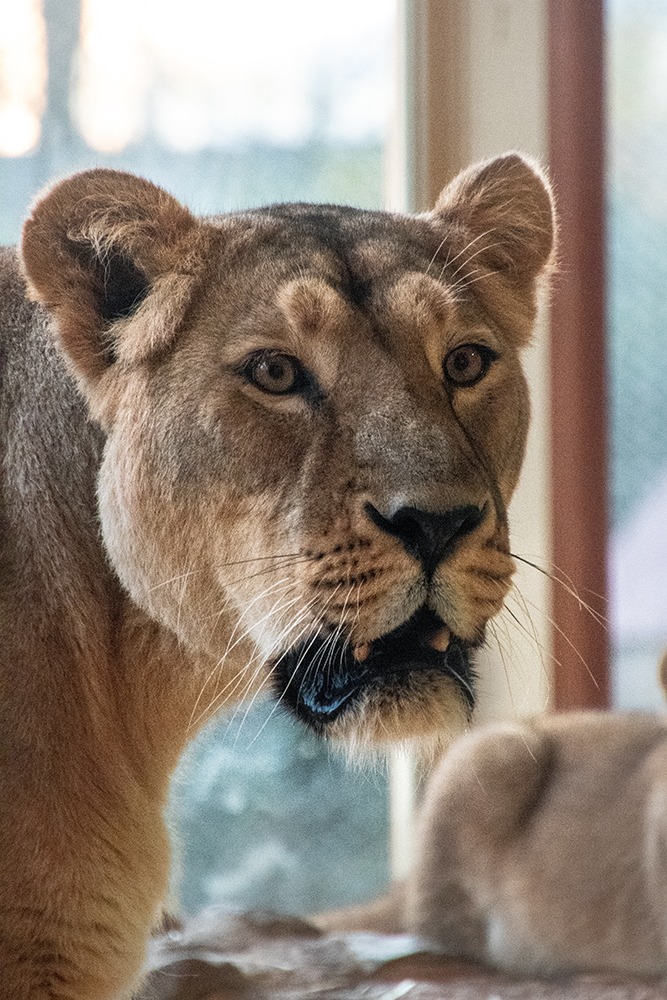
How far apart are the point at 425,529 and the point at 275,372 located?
0.28 m

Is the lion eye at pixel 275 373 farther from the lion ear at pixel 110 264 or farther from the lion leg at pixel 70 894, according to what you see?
the lion leg at pixel 70 894

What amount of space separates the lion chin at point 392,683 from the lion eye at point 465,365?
1.12 feet

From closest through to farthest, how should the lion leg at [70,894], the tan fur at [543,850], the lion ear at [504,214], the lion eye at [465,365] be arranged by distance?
1. the lion leg at [70,894]
2. the lion eye at [465,365]
3. the lion ear at [504,214]
4. the tan fur at [543,850]

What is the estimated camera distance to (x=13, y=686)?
1273 mm

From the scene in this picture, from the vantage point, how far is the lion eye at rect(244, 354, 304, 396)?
1.25m

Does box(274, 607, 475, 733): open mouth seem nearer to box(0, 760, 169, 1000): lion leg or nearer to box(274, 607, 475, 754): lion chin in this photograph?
box(274, 607, 475, 754): lion chin

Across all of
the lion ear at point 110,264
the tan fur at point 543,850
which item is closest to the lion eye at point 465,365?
the lion ear at point 110,264

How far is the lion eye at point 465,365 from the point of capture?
4.39 feet

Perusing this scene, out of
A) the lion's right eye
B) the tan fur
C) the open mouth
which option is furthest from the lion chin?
the tan fur

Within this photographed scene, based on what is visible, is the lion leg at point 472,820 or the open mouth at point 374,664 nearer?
the open mouth at point 374,664

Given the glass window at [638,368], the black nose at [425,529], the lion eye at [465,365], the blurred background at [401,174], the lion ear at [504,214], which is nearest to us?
the black nose at [425,529]

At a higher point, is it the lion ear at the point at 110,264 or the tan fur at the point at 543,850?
the lion ear at the point at 110,264

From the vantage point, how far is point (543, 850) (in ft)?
6.93

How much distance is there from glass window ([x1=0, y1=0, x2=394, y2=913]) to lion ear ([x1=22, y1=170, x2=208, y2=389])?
64 centimetres
